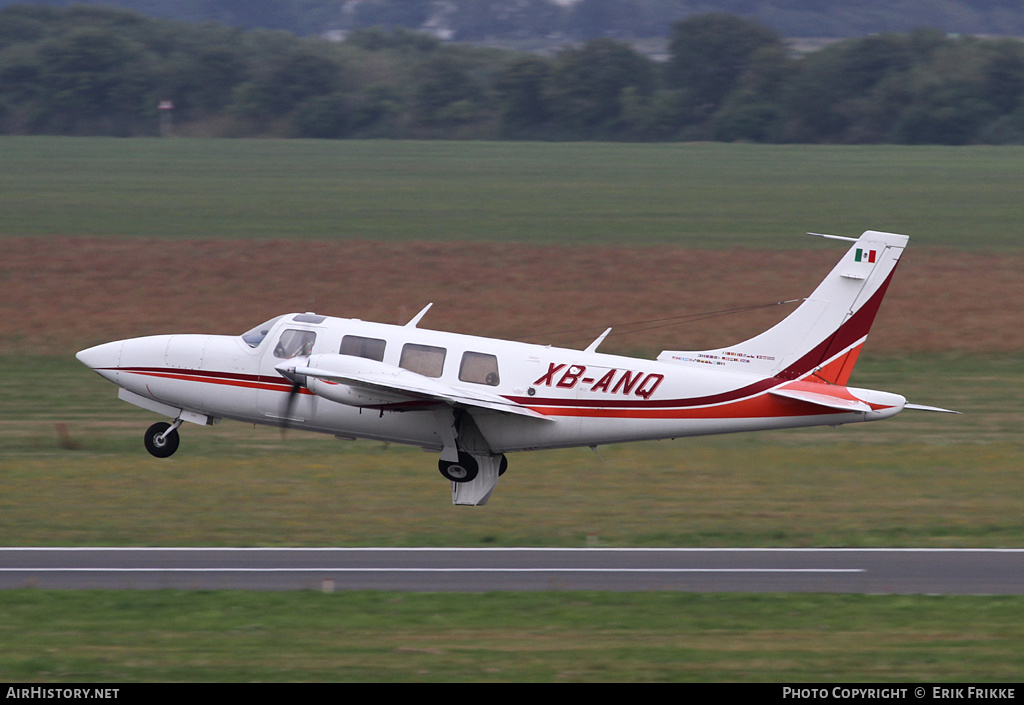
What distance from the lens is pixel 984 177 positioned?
85938mm

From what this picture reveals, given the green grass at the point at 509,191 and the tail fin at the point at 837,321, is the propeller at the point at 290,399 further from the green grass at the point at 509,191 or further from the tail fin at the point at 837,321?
the green grass at the point at 509,191

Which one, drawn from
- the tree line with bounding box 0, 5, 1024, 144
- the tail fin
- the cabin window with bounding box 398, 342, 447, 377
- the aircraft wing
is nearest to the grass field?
the aircraft wing

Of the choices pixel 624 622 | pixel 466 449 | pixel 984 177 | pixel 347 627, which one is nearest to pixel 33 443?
pixel 466 449

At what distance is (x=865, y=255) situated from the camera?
21.2 metres

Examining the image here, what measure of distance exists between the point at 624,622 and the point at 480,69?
118 meters

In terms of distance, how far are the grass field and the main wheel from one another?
1.65ft

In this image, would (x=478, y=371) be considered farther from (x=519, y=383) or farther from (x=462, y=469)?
(x=462, y=469)

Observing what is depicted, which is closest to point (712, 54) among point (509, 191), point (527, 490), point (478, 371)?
point (509, 191)

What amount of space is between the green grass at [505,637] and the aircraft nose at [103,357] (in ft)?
23.4

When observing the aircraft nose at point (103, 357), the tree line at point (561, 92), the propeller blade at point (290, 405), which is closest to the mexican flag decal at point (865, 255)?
the propeller blade at point (290, 405)

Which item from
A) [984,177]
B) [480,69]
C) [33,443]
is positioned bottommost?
[33,443]

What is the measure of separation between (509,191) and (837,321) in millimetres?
58033

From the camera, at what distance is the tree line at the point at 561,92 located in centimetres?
10612

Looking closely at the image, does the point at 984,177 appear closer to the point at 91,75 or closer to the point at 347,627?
the point at 91,75
